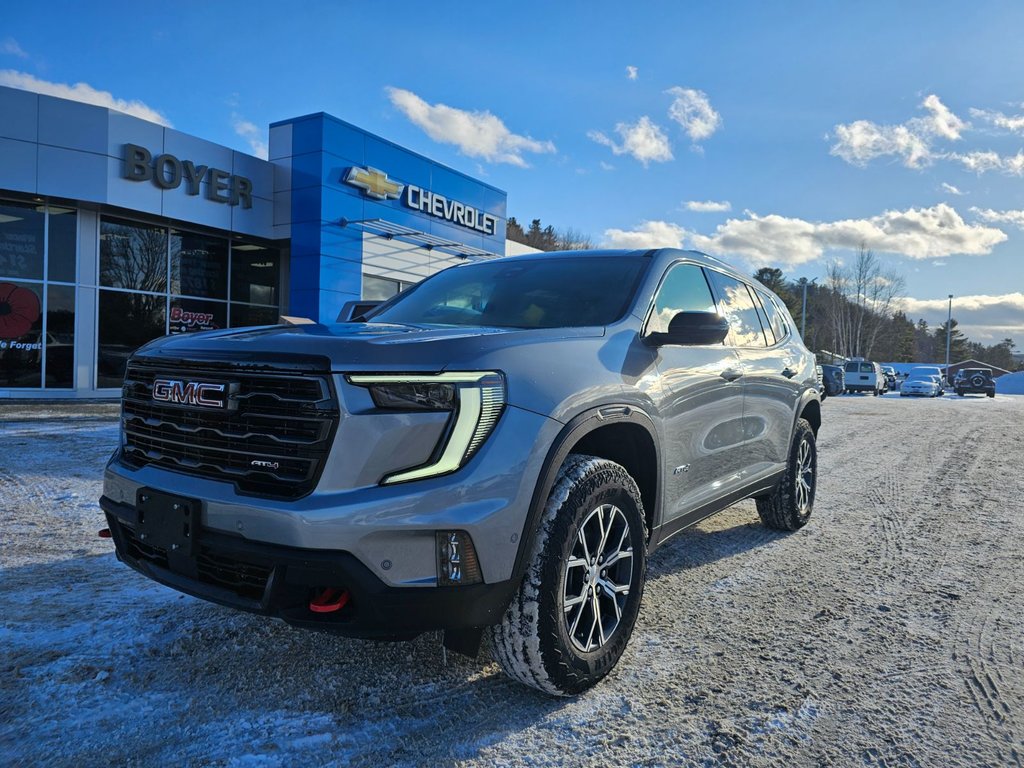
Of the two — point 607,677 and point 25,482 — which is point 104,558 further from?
point 607,677

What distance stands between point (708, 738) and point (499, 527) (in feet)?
3.40

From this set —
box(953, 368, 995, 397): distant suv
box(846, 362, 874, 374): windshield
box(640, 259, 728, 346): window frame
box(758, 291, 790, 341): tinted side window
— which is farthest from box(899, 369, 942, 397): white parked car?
box(640, 259, 728, 346): window frame

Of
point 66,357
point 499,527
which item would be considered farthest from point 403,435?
point 66,357

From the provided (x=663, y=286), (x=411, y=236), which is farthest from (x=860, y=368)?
(x=663, y=286)

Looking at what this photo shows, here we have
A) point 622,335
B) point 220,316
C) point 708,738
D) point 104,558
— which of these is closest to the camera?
point 708,738

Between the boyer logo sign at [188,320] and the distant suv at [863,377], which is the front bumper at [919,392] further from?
the boyer logo sign at [188,320]

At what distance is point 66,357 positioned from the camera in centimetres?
1540

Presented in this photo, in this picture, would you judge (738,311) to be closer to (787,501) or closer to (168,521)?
(787,501)

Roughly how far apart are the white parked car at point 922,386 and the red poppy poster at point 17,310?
36.7 m

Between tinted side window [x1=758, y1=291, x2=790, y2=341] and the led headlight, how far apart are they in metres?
3.49

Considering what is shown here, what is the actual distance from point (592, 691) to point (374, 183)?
18470 millimetres

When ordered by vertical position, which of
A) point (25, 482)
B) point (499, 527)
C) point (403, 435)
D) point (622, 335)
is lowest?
point (25, 482)

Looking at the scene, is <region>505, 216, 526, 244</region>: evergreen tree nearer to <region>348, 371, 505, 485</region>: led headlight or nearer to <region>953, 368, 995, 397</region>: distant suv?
<region>953, 368, 995, 397</region>: distant suv

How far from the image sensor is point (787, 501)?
5031 mm
